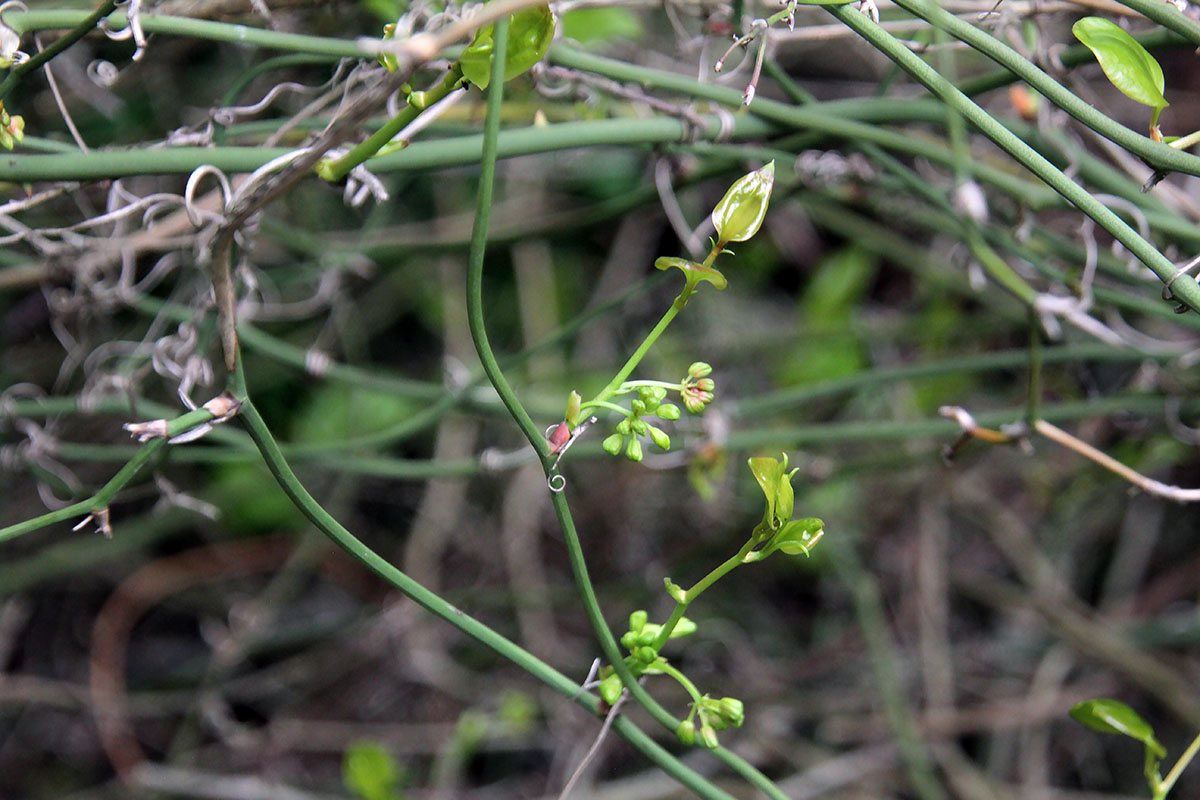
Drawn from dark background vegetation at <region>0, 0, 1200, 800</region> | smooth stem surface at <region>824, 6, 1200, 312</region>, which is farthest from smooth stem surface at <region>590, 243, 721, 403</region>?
dark background vegetation at <region>0, 0, 1200, 800</region>

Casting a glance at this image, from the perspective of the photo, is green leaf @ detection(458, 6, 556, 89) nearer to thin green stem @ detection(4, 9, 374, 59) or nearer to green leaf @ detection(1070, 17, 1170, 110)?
thin green stem @ detection(4, 9, 374, 59)

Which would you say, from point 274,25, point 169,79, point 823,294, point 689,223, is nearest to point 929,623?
point 823,294

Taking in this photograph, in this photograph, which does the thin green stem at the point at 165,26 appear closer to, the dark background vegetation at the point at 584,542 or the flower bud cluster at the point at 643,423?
the flower bud cluster at the point at 643,423

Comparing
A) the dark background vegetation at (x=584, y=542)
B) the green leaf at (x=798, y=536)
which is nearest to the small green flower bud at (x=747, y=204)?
the green leaf at (x=798, y=536)

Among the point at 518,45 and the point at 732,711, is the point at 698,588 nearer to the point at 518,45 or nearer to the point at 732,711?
the point at 732,711

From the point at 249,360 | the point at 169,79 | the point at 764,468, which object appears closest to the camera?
the point at 764,468

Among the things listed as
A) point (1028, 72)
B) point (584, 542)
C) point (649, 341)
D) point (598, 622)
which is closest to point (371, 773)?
point (584, 542)

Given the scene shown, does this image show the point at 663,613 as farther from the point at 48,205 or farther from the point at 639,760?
the point at 48,205
